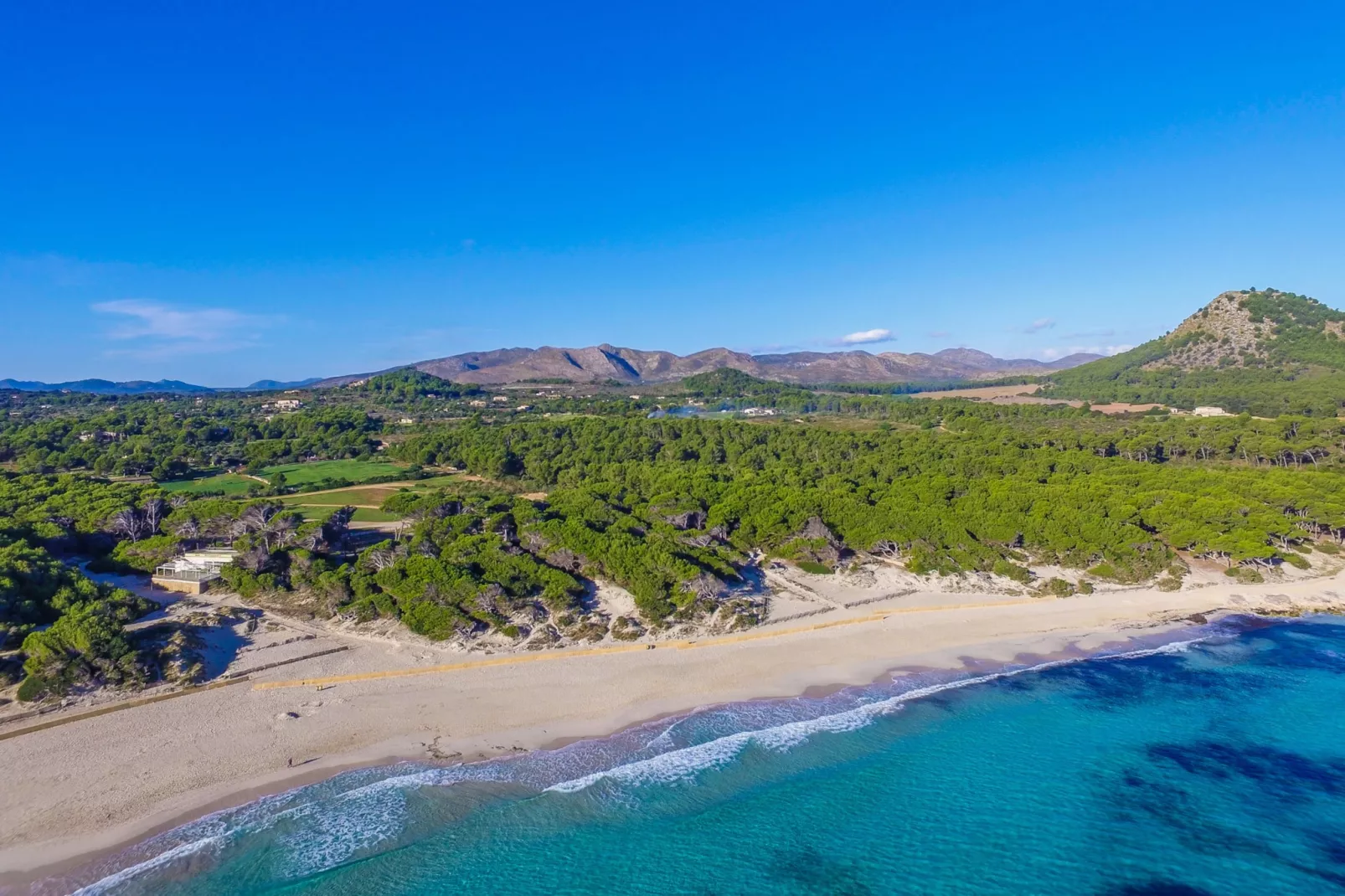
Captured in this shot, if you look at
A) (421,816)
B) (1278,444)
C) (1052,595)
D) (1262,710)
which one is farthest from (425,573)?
(1278,444)

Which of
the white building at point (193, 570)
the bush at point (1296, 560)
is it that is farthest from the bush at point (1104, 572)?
the white building at point (193, 570)

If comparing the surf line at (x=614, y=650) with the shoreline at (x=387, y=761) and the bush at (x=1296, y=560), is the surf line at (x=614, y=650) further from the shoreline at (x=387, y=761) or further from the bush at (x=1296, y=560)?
the bush at (x=1296, y=560)

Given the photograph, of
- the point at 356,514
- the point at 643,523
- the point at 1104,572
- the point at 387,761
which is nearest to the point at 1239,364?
the point at 1104,572

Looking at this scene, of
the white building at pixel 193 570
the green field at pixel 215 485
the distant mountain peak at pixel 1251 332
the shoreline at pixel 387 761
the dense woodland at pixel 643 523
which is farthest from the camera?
the distant mountain peak at pixel 1251 332

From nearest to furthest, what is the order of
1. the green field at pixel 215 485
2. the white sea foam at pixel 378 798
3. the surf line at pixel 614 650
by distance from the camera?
the white sea foam at pixel 378 798, the surf line at pixel 614 650, the green field at pixel 215 485

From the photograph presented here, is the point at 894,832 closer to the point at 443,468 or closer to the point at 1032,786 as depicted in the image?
the point at 1032,786

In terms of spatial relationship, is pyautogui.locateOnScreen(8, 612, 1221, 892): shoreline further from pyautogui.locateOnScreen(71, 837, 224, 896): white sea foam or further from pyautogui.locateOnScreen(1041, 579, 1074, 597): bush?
pyautogui.locateOnScreen(1041, 579, 1074, 597): bush

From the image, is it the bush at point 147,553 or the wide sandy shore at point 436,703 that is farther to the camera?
the bush at point 147,553

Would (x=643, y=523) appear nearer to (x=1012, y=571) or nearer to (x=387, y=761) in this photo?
(x=1012, y=571)
